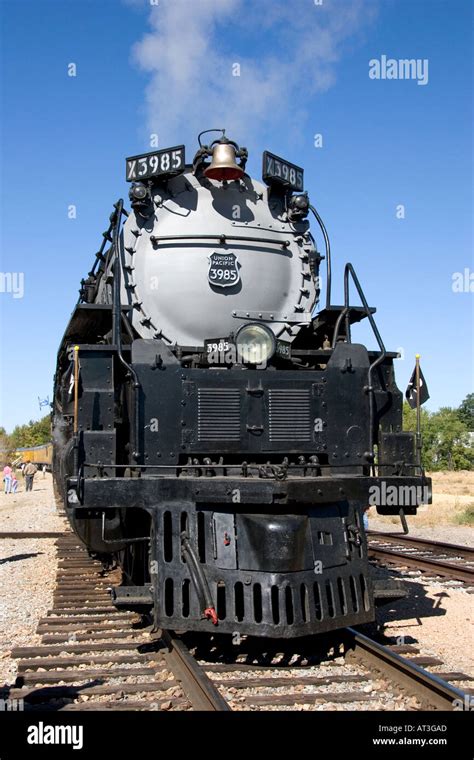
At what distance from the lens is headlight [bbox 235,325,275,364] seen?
6.35 m

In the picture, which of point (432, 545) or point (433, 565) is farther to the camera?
point (432, 545)

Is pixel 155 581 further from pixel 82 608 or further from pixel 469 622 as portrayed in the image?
pixel 469 622

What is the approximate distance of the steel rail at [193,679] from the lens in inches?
175

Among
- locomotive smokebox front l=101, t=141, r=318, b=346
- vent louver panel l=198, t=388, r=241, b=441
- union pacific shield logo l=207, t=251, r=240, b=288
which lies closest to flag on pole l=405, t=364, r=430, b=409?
locomotive smokebox front l=101, t=141, r=318, b=346

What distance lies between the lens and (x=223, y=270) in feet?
22.9

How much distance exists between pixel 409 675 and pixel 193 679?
1429 millimetres

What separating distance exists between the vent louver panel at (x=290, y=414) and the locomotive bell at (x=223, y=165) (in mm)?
2257

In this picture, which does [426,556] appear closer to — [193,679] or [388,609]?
[388,609]

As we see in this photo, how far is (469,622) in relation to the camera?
726 cm

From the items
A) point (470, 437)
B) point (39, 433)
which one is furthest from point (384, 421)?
point (39, 433)

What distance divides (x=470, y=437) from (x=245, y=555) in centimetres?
5955

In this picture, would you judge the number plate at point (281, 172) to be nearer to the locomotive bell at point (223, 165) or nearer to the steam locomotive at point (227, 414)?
the steam locomotive at point (227, 414)

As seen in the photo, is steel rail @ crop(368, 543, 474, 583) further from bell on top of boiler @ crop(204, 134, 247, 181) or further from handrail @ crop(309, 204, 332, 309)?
bell on top of boiler @ crop(204, 134, 247, 181)

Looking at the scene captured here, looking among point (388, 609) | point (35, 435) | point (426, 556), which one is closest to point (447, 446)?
point (35, 435)
